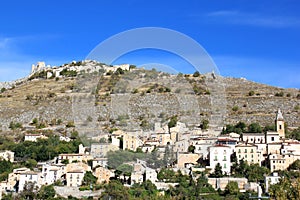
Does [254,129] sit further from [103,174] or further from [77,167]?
[77,167]

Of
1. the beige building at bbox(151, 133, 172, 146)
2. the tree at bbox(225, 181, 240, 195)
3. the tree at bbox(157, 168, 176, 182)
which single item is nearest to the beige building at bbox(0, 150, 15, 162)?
the beige building at bbox(151, 133, 172, 146)

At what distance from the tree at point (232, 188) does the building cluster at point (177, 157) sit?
0.40 metres

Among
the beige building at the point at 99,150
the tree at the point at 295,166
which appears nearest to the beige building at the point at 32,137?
the beige building at the point at 99,150

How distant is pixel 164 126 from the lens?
2888 cm

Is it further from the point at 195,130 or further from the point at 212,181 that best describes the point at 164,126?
the point at 212,181

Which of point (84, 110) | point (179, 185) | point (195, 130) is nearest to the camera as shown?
point (84, 110)

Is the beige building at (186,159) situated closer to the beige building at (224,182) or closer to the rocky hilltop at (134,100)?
the rocky hilltop at (134,100)

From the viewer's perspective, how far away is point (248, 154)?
81.3 ft

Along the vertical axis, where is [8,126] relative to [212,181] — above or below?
above

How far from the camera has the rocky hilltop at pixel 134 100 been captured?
2150cm

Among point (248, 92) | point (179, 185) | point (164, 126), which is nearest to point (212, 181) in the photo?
point (179, 185)

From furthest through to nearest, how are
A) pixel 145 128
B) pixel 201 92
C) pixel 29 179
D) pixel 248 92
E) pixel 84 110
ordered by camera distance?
pixel 248 92, pixel 201 92, pixel 145 128, pixel 29 179, pixel 84 110

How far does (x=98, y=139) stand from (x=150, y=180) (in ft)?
8.99

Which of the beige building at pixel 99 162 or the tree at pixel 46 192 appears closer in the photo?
the tree at pixel 46 192
